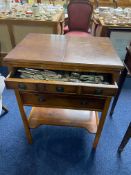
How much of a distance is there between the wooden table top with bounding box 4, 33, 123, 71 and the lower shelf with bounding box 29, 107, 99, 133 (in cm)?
54

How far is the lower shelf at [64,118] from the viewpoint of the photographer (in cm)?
124

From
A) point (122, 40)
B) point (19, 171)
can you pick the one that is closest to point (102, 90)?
point (19, 171)

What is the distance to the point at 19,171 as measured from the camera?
1117 mm

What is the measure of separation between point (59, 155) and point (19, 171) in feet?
1.00

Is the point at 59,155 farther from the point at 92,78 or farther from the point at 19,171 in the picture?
the point at 92,78

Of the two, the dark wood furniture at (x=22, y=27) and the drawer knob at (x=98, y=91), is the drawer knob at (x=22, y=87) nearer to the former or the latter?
the drawer knob at (x=98, y=91)

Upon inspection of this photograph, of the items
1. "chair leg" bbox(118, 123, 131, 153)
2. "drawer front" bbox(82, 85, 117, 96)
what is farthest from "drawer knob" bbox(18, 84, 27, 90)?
"chair leg" bbox(118, 123, 131, 153)

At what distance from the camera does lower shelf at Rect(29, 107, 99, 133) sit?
1.24 m

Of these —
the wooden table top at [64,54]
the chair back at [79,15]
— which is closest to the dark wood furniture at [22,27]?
the chair back at [79,15]

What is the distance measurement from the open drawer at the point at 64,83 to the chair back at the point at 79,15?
168 cm

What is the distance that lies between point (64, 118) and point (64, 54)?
571 millimetres

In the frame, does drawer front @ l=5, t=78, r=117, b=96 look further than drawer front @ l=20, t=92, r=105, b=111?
No

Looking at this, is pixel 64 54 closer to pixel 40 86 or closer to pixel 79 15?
pixel 40 86

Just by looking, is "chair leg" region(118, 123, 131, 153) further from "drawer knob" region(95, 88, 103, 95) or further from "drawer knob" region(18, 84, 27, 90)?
"drawer knob" region(18, 84, 27, 90)
